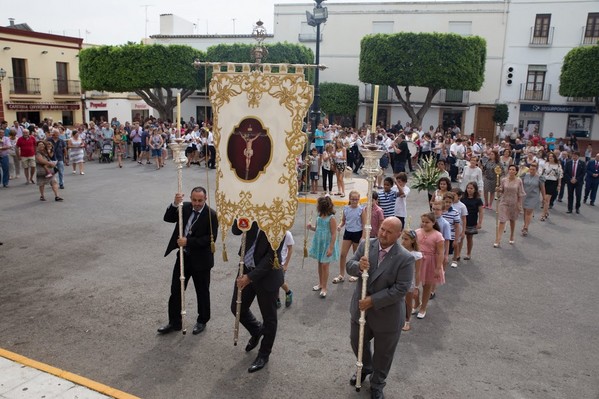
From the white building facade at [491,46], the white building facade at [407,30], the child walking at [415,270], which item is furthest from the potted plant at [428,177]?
the white building facade at [407,30]

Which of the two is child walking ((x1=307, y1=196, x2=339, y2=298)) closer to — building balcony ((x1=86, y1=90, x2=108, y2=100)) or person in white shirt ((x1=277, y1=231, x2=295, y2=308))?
person in white shirt ((x1=277, y1=231, x2=295, y2=308))

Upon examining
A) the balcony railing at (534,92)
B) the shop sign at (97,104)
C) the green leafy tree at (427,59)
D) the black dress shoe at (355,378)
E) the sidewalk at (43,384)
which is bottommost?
the sidewalk at (43,384)

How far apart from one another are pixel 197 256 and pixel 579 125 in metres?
33.7

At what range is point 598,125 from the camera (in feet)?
105

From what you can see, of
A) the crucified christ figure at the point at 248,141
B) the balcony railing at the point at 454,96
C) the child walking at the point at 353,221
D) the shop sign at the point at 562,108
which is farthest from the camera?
the balcony railing at the point at 454,96

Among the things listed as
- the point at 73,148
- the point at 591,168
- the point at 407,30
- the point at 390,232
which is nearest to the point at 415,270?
the point at 390,232

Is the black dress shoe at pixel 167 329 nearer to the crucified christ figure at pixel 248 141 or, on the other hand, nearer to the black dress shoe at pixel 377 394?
the crucified christ figure at pixel 248 141

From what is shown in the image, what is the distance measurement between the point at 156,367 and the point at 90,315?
1735 millimetres

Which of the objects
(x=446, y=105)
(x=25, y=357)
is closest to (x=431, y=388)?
(x=25, y=357)

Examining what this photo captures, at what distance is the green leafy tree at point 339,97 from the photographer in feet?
118

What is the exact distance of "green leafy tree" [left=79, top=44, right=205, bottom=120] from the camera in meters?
29.2

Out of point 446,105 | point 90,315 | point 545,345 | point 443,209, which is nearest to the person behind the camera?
point 545,345

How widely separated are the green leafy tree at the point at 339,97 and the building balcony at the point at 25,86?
19471 millimetres

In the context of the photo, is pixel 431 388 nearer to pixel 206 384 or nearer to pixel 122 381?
pixel 206 384
